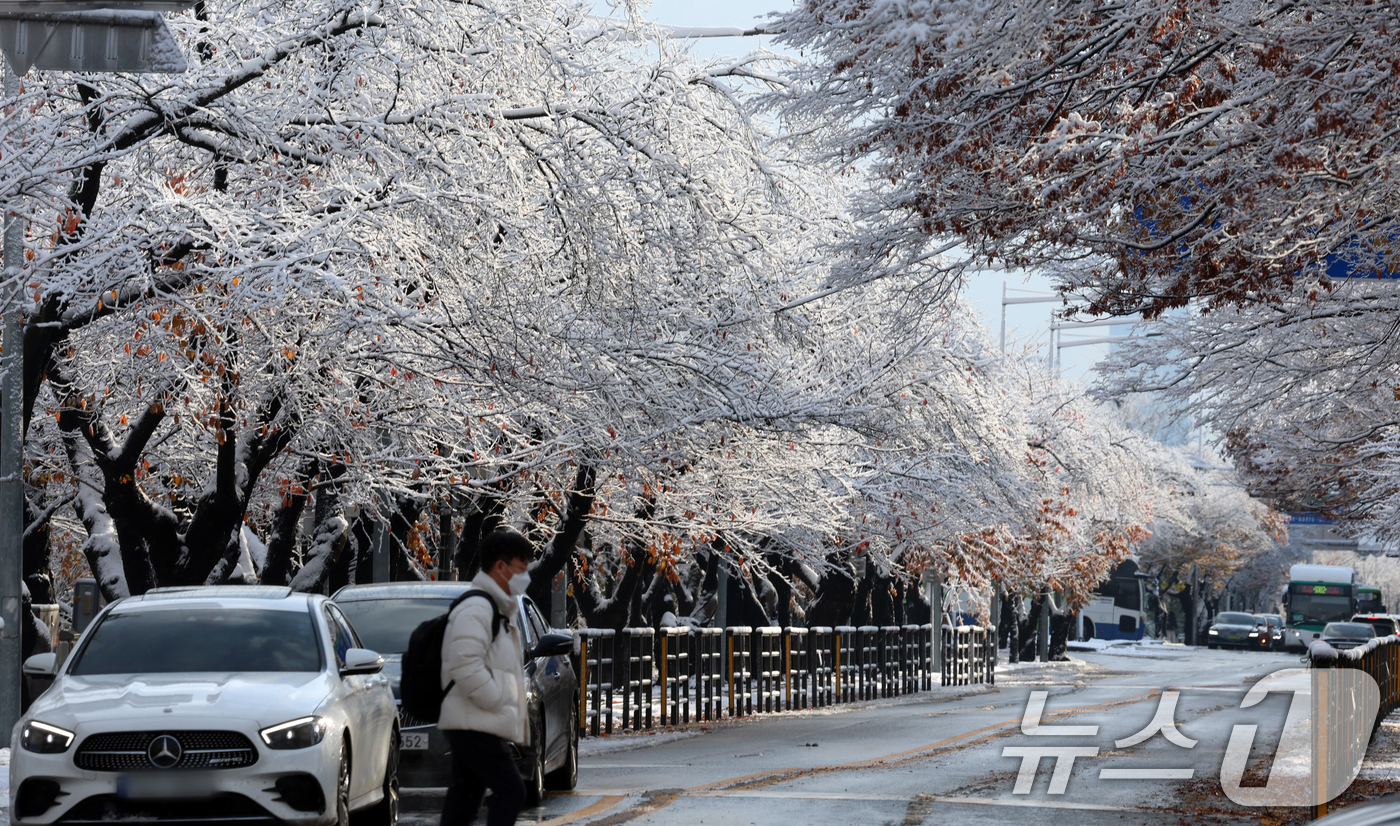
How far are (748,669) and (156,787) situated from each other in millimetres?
17739

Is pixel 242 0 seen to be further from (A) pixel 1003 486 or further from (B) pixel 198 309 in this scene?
(A) pixel 1003 486

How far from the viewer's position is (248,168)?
14188 millimetres

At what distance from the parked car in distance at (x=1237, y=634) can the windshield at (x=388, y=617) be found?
68231mm

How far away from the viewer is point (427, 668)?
23.4 feet

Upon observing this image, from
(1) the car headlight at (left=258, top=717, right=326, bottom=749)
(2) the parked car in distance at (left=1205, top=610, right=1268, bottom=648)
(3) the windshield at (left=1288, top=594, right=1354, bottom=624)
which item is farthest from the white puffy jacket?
(2) the parked car in distance at (left=1205, top=610, right=1268, bottom=648)

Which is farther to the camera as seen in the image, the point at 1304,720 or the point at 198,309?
the point at 1304,720

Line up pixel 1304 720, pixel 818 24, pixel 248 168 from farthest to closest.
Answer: pixel 1304 720 < pixel 248 168 < pixel 818 24

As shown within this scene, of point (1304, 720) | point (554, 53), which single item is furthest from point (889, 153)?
point (1304, 720)

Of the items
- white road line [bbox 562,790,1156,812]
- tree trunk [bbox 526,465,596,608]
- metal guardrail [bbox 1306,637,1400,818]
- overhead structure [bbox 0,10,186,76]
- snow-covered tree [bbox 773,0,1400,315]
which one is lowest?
white road line [bbox 562,790,1156,812]

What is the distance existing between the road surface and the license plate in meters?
2.94

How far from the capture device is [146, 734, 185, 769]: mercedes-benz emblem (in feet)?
28.0

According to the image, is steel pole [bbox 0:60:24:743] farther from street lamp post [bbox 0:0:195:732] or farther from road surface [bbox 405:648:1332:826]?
road surface [bbox 405:648:1332:826]

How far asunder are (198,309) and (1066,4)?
286 inches

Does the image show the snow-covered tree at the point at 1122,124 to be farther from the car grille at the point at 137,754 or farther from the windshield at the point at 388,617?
the car grille at the point at 137,754
